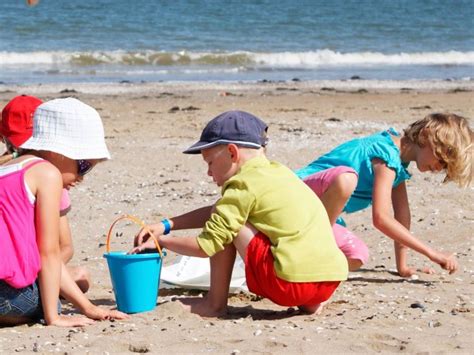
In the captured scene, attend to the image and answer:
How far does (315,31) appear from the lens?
29.2 m

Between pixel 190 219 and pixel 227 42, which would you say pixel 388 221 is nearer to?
pixel 190 219

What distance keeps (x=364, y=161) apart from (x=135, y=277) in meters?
1.65

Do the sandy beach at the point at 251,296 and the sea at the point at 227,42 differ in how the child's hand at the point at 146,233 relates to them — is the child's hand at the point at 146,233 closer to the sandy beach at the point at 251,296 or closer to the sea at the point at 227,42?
the sandy beach at the point at 251,296

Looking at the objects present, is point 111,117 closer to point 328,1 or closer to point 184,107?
point 184,107

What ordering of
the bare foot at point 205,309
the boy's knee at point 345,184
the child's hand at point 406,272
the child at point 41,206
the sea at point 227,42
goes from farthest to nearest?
the sea at point 227,42 < the child's hand at point 406,272 < the boy's knee at point 345,184 < the bare foot at point 205,309 < the child at point 41,206

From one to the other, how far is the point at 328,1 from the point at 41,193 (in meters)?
36.0

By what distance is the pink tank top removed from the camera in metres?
4.01

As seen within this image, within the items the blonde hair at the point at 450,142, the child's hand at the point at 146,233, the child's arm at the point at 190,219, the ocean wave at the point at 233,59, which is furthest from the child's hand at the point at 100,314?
the ocean wave at the point at 233,59

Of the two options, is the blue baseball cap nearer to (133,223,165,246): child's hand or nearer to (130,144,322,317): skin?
(130,144,322,317): skin

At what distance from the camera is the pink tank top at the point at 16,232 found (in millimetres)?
4008

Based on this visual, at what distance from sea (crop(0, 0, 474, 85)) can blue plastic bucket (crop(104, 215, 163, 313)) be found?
43.8ft

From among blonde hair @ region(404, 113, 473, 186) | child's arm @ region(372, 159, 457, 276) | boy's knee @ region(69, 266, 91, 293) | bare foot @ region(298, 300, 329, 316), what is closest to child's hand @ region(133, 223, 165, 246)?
boy's knee @ region(69, 266, 91, 293)

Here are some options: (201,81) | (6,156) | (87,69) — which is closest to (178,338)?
(6,156)

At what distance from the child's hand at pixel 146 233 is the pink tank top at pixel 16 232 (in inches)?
19.4
